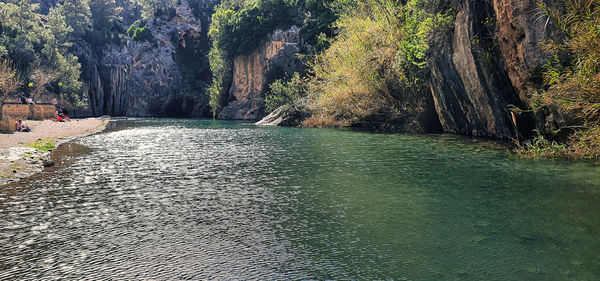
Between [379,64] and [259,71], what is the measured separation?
41.5 meters

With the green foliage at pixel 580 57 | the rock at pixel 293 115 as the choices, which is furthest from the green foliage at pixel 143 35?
the green foliage at pixel 580 57

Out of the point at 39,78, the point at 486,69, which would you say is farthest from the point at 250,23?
the point at 486,69

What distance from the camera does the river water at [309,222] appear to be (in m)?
7.51

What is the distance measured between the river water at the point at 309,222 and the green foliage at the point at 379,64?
651 inches

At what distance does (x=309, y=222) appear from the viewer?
33.8 ft

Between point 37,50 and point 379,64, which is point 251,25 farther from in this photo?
point 379,64

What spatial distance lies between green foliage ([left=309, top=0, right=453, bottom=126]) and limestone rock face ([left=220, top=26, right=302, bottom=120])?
2553cm

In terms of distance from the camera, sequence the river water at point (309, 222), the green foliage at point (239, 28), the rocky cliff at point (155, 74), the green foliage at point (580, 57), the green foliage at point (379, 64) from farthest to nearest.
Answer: the rocky cliff at point (155, 74), the green foliage at point (239, 28), the green foliage at point (379, 64), the green foliage at point (580, 57), the river water at point (309, 222)

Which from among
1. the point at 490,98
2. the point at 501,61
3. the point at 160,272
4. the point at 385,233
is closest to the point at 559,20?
the point at 501,61

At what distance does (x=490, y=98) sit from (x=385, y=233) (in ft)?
62.4

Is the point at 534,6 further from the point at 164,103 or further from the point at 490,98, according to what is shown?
the point at 164,103

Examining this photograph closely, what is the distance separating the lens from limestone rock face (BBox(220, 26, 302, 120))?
69.6 metres

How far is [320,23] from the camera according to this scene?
6144 cm

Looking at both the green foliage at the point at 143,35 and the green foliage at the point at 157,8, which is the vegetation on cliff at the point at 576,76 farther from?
the green foliage at the point at 157,8
